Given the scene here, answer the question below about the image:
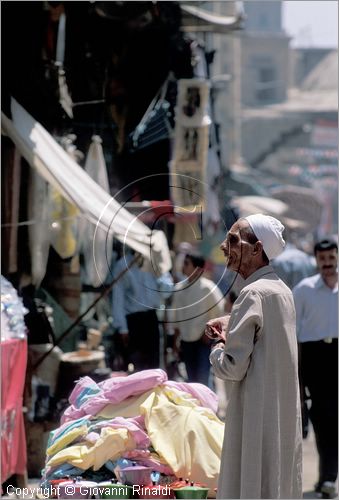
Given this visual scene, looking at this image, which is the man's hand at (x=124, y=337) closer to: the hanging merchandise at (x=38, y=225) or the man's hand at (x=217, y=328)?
the hanging merchandise at (x=38, y=225)

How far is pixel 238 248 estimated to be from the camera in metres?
5.64

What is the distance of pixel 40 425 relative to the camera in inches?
392

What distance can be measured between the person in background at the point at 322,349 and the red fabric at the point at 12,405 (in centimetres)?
218

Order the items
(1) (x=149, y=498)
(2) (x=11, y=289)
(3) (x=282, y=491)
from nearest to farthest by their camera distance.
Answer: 1. (3) (x=282, y=491)
2. (1) (x=149, y=498)
3. (2) (x=11, y=289)

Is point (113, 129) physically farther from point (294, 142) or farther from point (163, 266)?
point (294, 142)

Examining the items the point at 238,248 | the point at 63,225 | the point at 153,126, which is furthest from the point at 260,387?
the point at 153,126

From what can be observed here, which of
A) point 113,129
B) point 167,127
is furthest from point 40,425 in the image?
point 167,127

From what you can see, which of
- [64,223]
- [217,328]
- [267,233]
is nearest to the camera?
[267,233]

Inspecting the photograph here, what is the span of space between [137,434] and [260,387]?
1328 mm

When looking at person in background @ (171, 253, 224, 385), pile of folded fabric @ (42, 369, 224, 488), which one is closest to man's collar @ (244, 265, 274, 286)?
pile of folded fabric @ (42, 369, 224, 488)

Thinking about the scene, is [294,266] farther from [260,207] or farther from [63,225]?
[260,207]

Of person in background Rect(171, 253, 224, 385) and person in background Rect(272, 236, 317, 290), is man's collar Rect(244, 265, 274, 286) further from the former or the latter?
person in background Rect(272, 236, 317, 290)

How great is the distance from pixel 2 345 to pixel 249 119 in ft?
194

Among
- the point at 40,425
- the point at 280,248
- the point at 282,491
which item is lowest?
the point at 40,425
